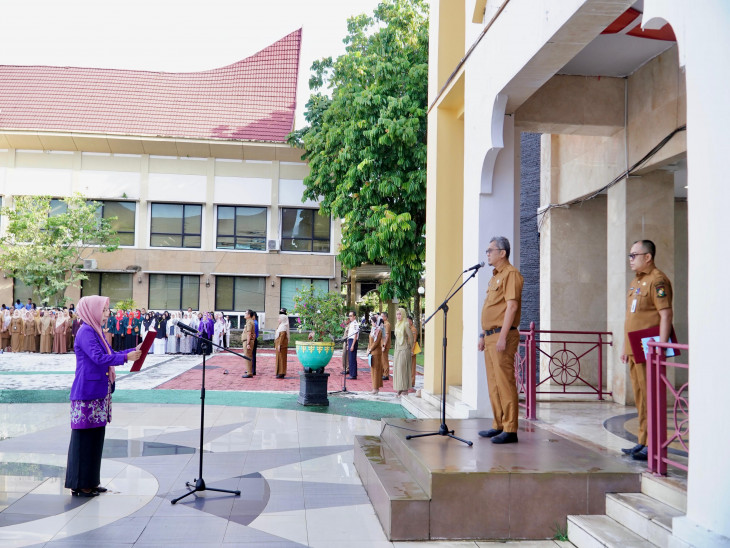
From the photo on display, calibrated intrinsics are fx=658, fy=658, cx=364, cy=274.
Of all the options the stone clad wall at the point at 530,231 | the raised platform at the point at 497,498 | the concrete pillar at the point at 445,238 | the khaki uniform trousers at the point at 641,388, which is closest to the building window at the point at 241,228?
the stone clad wall at the point at 530,231

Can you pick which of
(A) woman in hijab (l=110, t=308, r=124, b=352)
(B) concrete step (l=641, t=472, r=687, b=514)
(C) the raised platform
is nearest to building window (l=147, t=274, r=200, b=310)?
(A) woman in hijab (l=110, t=308, r=124, b=352)

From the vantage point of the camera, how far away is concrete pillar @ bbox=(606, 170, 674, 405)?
30.8ft

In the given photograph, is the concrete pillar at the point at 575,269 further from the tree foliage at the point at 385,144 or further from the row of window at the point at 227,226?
the row of window at the point at 227,226

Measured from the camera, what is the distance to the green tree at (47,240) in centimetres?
2547

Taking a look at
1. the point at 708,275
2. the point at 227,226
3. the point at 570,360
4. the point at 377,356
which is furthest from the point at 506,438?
the point at 227,226

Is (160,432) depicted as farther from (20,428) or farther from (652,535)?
(652,535)

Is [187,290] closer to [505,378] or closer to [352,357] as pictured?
[352,357]

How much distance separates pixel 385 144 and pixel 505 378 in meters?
15.3

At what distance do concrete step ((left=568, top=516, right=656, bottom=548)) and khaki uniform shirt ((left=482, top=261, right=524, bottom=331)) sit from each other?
179 cm

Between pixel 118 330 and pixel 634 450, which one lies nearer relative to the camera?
pixel 634 450

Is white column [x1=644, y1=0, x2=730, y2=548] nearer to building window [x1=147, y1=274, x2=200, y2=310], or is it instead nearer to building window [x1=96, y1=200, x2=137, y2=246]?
building window [x1=147, y1=274, x2=200, y2=310]

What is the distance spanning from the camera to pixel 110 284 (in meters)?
29.1

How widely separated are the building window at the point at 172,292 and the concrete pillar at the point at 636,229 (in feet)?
73.3

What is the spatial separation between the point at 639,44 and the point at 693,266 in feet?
19.0
